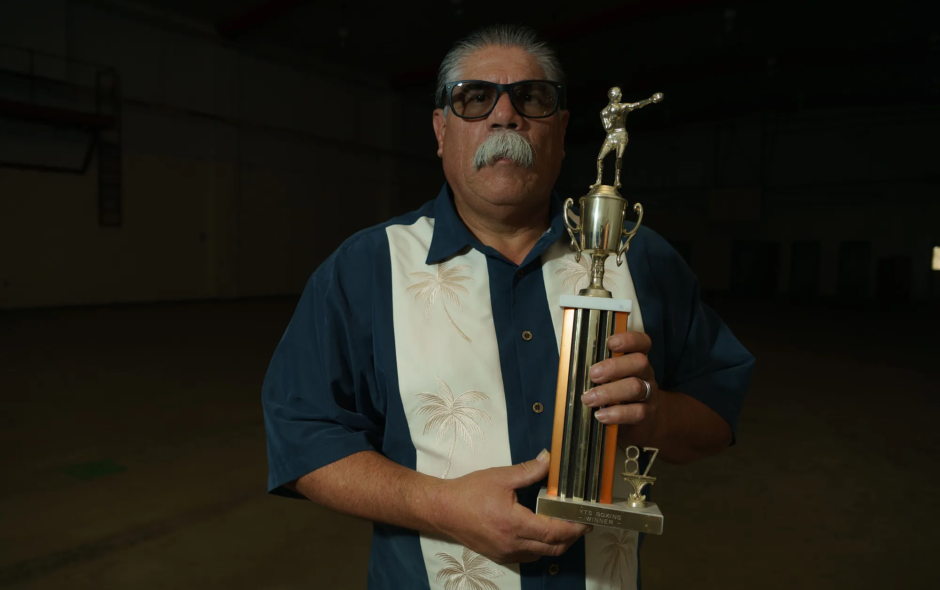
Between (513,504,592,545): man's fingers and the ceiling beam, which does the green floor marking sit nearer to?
(513,504,592,545): man's fingers

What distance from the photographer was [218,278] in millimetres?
11648

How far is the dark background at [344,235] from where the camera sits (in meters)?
2.73

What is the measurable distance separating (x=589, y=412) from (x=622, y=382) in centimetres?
6

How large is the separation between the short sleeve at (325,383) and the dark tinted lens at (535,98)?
1.32 feet

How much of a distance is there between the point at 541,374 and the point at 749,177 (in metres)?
15.8

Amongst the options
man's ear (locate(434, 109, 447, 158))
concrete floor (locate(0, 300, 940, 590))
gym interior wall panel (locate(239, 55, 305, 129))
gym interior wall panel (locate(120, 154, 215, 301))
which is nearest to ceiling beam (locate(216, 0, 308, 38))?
gym interior wall panel (locate(239, 55, 305, 129))

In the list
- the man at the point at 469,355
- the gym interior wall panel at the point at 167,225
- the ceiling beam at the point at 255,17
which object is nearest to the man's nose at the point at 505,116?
the man at the point at 469,355

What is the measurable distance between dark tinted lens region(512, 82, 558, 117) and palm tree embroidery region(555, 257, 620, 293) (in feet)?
0.92

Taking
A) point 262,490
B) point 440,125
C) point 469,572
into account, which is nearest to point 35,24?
point 262,490

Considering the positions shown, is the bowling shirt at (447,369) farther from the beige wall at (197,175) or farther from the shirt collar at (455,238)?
the beige wall at (197,175)

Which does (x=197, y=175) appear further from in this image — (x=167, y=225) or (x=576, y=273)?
(x=576, y=273)

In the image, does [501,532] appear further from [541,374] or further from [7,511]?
[7,511]

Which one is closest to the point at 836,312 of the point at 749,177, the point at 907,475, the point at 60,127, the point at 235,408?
the point at 749,177

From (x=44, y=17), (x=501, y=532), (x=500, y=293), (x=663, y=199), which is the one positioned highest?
(x=44, y=17)
